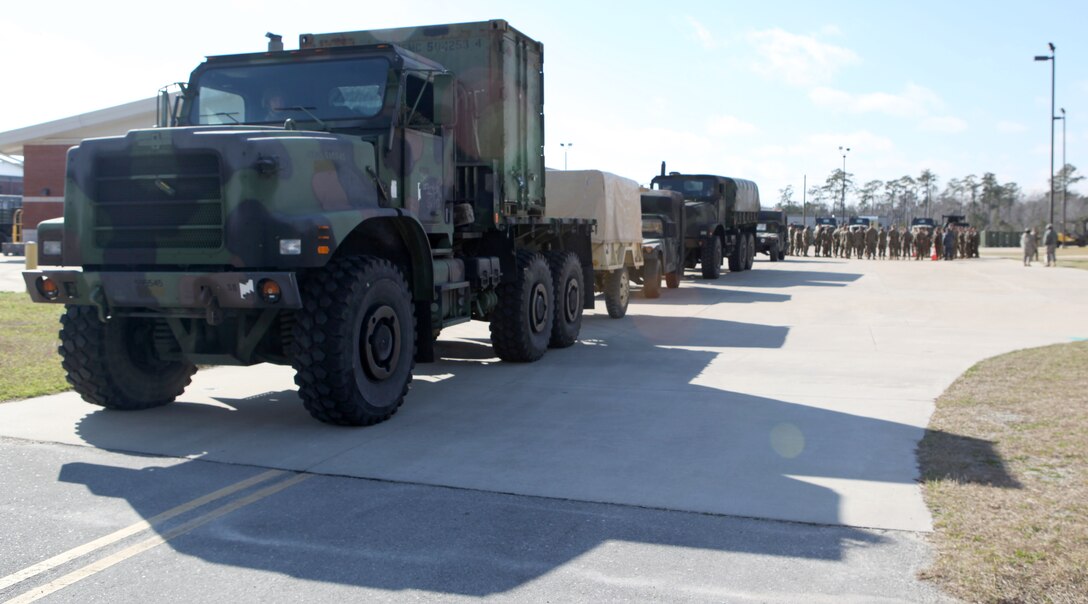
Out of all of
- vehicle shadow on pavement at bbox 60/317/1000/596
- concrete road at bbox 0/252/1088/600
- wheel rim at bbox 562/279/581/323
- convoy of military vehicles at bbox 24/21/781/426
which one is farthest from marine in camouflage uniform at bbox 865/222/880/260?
vehicle shadow on pavement at bbox 60/317/1000/596

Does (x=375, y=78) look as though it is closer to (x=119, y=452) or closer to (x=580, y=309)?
(x=119, y=452)

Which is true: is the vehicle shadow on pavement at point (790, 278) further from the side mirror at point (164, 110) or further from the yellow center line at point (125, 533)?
the yellow center line at point (125, 533)

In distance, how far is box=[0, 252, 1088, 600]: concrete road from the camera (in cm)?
551

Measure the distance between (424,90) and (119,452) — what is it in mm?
3763

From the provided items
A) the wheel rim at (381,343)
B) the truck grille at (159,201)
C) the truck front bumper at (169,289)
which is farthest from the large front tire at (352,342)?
the truck grille at (159,201)

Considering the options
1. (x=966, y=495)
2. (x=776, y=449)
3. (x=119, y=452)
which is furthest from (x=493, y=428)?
(x=966, y=495)

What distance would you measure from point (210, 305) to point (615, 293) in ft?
32.3

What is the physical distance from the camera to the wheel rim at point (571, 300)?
12.3 meters

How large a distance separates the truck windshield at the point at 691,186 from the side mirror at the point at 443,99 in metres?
19.5

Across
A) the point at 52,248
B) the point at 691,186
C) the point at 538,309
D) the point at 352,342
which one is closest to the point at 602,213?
the point at 538,309

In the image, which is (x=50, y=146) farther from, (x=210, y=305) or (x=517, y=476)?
(x=517, y=476)

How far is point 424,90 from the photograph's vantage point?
8.48 metres

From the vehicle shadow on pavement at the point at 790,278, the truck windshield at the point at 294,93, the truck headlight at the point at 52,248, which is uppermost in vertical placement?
the truck windshield at the point at 294,93

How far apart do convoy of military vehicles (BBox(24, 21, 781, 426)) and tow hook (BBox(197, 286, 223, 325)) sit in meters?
0.01
